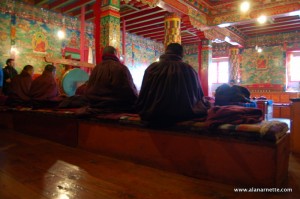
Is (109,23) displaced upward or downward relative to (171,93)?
upward

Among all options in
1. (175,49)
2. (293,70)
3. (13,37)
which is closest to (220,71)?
(293,70)

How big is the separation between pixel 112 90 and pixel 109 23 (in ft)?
9.49

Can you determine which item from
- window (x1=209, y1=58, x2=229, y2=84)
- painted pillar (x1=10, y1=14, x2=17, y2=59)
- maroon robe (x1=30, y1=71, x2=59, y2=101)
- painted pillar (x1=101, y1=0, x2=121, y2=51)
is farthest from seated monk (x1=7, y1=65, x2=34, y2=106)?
window (x1=209, y1=58, x2=229, y2=84)

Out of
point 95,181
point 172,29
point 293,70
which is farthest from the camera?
point 293,70

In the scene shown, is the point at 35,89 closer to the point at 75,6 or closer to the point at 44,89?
the point at 44,89

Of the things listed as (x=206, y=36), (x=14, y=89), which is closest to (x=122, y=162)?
(x=14, y=89)

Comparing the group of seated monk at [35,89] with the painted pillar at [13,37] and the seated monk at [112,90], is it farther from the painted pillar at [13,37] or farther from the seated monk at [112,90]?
the painted pillar at [13,37]

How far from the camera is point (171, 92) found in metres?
2.07

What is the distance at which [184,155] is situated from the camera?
1.94 metres

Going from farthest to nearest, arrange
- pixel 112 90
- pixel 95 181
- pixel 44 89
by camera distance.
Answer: pixel 44 89 → pixel 112 90 → pixel 95 181

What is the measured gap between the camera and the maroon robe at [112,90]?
111 inches

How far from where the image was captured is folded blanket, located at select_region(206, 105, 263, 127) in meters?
1.76

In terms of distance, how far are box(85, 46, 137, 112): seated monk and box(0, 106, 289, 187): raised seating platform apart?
8.9 inches

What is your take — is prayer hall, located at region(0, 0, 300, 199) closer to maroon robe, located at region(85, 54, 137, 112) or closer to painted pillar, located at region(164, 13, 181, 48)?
maroon robe, located at region(85, 54, 137, 112)
